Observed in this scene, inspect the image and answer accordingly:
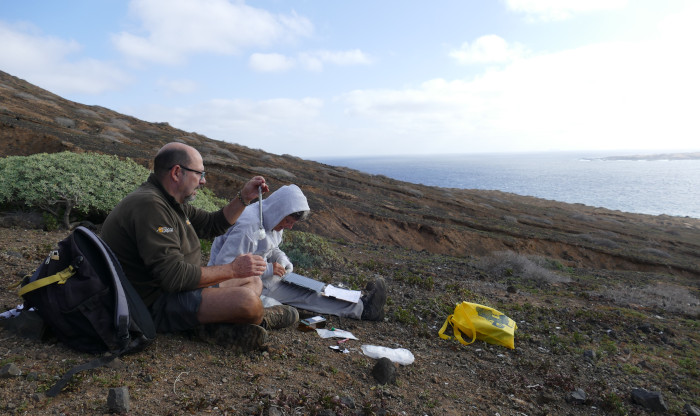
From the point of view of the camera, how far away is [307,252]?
7.82 m

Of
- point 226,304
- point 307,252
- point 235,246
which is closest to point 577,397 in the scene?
point 226,304

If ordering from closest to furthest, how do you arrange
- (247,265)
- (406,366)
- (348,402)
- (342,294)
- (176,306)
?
1. (348,402)
2. (247,265)
3. (176,306)
4. (406,366)
5. (342,294)

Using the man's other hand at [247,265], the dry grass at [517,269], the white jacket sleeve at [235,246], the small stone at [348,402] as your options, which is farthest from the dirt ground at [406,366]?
the dry grass at [517,269]

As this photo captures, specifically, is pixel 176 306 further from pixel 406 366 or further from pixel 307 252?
pixel 307 252

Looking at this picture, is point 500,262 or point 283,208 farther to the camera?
point 500,262

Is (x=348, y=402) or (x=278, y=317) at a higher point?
(x=278, y=317)

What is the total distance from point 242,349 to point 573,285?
8584 millimetres

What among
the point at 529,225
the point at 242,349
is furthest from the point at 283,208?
the point at 529,225

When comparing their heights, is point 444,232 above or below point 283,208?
below

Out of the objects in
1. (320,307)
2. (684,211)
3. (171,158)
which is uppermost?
→ (171,158)

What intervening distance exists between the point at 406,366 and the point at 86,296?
273cm

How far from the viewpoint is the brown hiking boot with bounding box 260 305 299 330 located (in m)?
4.08

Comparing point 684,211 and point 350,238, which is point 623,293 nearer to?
point 350,238

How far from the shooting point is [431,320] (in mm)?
5637
